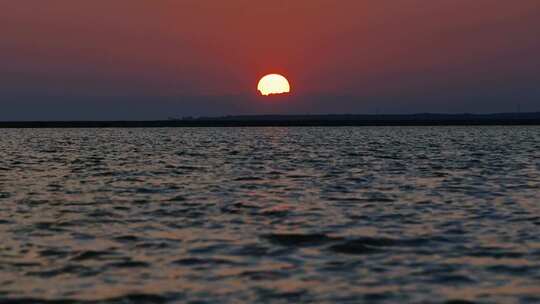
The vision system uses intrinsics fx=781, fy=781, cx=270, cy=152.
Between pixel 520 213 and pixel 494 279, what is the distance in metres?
9.97

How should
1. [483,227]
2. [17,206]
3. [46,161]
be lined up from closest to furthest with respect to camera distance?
[483,227], [17,206], [46,161]

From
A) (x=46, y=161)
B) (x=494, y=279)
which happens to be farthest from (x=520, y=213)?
(x=46, y=161)

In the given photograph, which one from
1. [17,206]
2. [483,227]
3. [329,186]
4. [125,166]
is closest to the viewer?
[483,227]

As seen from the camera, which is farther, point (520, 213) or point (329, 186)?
point (329, 186)

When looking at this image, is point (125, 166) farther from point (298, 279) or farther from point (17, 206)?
point (298, 279)

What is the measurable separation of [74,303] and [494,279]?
8.10 m

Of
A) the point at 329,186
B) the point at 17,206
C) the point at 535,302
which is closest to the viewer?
the point at 535,302

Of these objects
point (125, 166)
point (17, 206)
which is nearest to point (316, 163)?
point (125, 166)

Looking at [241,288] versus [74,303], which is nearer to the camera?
[74,303]

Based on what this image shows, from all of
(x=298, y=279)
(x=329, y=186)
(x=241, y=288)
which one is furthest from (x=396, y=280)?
(x=329, y=186)

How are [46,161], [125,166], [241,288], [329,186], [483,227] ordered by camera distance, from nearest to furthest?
[241,288]
[483,227]
[329,186]
[125,166]
[46,161]

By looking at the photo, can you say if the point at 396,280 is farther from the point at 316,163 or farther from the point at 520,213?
the point at 316,163

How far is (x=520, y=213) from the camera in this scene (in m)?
24.8

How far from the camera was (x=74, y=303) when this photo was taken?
1386 cm
